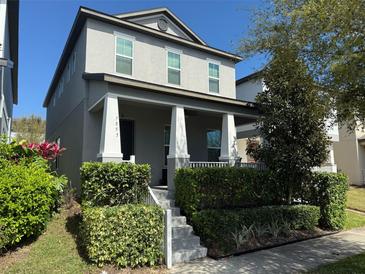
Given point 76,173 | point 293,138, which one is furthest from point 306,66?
point 76,173

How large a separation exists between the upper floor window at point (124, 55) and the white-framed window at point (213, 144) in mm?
5302

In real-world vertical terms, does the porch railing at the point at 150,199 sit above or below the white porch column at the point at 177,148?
below

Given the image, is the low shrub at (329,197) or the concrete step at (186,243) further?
the low shrub at (329,197)

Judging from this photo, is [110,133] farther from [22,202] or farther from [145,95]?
[22,202]

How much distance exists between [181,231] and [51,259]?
3149 mm

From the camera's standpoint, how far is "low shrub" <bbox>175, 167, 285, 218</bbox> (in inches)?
338

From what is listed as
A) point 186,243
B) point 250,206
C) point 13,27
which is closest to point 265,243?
point 250,206

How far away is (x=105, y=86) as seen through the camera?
945 centimetres

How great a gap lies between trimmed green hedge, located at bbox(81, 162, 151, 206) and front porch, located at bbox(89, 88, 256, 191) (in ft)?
3.63

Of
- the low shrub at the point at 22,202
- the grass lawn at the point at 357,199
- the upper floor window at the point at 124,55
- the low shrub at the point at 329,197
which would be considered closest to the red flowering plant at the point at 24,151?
the low shrub at the point at 22,202

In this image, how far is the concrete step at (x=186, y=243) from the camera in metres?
7.40

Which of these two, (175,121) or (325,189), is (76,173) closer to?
(175,121)

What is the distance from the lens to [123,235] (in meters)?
6.35

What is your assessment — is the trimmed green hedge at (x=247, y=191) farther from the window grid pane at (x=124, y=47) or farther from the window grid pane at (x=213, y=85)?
the window grid pane at (x=213, y=85)
